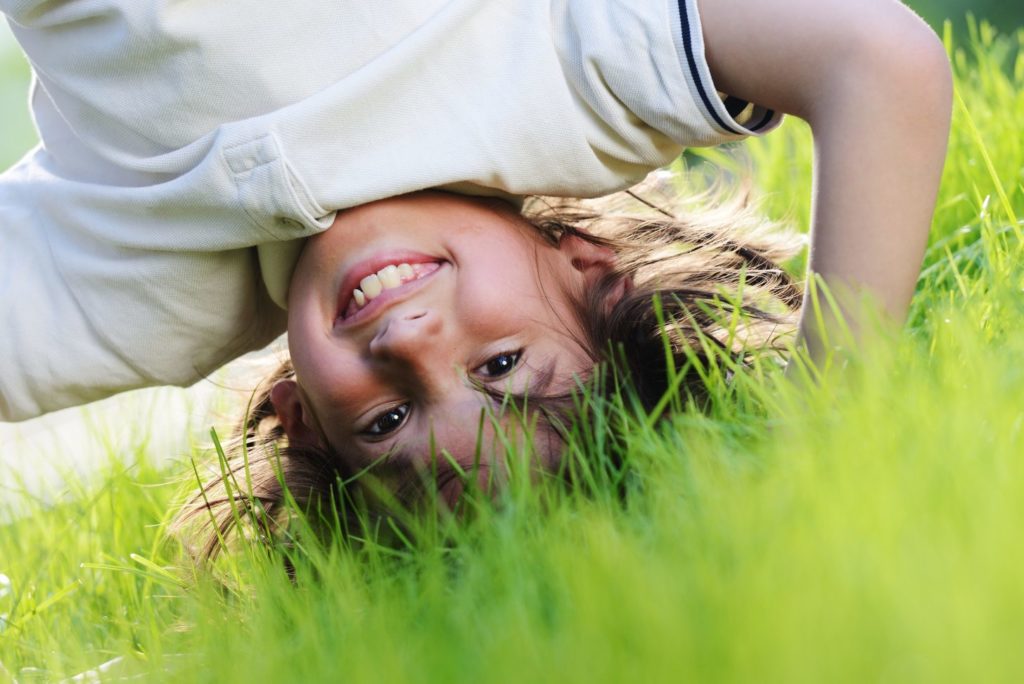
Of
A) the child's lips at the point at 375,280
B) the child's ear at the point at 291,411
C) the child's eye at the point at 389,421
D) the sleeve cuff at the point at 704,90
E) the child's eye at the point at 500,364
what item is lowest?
the child's ear at the point at 291,411

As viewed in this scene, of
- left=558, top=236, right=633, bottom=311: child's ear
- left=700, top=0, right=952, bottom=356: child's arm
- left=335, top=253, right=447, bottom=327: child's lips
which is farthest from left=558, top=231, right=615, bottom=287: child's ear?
left=700, top=0, right=952, bottom=356: child's arm

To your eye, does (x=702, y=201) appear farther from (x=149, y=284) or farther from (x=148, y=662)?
(x=148, y=662)

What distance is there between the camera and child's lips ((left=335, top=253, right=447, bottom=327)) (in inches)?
54.6

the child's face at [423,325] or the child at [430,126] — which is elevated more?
the child at [430,126]

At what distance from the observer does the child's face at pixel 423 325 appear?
135cm

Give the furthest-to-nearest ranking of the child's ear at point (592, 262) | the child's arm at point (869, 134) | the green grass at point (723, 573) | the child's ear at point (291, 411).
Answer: the child's ear at point (291, 411) → the child's ear at point (592, 262) → the child's arm at point (869, 134) → the green grass at point (723, 573)

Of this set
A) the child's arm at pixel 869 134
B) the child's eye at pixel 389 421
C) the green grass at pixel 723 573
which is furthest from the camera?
the child's eye at pixel 389 421

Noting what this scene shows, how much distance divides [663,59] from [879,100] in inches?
9.5

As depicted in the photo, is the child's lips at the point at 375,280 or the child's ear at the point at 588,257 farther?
the child's ear at the point at 588,257

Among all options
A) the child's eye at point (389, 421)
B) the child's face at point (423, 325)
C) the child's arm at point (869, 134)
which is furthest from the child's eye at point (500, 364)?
the child's arm at point (869, 134)

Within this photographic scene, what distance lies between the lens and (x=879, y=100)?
1.30 metres

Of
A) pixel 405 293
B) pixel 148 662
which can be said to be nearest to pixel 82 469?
pixel 405 293

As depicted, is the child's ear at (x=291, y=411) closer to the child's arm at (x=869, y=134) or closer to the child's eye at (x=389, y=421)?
the child's eye at (x=389, y=421)

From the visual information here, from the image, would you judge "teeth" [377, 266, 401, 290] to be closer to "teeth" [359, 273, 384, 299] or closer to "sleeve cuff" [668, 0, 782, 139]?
"teeth" [359, 273, 384, 299]
